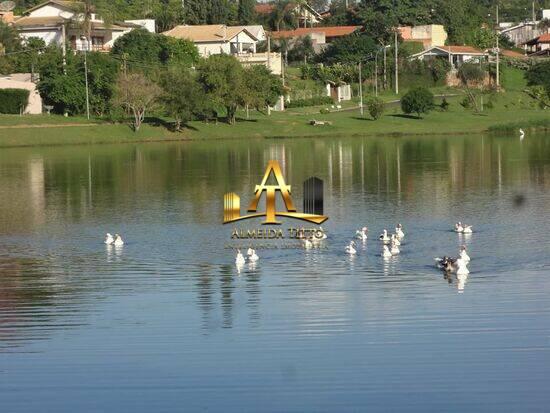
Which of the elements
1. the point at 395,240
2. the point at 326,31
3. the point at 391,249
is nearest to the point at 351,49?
the point at 326,31

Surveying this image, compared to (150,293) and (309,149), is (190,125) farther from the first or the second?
(150,293)

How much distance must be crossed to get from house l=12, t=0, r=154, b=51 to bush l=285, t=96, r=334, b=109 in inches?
985

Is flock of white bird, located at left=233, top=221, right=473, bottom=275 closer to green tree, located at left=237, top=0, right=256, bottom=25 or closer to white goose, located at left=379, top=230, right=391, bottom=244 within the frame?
white goose, located at left=379, top=230, right=391, bottom=244

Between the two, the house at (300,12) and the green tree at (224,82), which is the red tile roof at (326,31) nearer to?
the house at (300,12)

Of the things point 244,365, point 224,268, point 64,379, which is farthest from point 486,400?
point 224,268

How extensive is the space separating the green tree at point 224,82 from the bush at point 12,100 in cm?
1627

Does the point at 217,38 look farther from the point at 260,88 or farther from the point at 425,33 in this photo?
the point at 260,88

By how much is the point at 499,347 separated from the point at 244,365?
18.3 ft

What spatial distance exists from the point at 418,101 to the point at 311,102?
16.0 meters

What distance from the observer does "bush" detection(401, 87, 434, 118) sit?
109 m

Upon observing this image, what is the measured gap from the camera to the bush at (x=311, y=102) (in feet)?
396

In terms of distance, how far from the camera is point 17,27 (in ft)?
448

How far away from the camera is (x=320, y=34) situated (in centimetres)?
16050

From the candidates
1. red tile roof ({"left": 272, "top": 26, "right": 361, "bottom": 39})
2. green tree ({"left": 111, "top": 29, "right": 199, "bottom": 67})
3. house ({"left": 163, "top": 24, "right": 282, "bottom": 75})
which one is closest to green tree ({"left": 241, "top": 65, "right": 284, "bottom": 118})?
green tree ({"left": 111, "top": 29, "right": 199, "bottom": 67})
